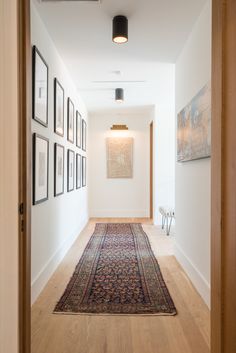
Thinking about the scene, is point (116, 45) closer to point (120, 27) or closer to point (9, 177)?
point (120, 27)

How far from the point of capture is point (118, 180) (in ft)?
20.9

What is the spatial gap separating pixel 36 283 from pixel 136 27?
251 centimetres

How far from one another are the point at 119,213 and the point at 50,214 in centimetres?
370

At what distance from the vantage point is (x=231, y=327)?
1003 millimetres

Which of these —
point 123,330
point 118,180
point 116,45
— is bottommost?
point 123,330

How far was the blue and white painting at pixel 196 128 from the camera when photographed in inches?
83.5

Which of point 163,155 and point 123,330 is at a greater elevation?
point 163,155

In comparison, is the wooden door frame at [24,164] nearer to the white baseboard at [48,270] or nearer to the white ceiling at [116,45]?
the white baseboard at [48,270]

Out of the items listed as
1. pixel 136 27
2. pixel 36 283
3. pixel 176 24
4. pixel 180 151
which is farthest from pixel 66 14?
pixel 36 283

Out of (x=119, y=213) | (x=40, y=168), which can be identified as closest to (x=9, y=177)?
(x=40, y=168)

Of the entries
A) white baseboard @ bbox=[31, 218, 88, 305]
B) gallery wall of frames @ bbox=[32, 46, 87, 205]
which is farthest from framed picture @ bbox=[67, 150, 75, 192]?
white baseboard @ bbox=[31, 218, 88, 305]

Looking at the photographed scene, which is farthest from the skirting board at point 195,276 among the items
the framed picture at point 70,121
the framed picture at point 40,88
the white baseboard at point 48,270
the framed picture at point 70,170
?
the framed picture at point 70,121

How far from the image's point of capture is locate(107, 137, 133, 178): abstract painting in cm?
629

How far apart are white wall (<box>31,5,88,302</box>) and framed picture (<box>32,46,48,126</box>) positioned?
7 cm
